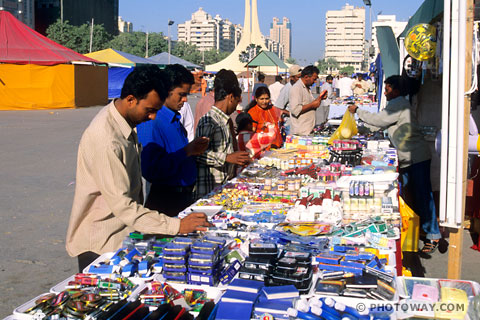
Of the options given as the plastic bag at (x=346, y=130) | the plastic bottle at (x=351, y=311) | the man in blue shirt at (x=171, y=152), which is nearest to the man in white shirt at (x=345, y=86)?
the plastic bag at (x=346, y=130)

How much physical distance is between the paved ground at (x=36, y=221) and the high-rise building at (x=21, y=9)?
154 feet

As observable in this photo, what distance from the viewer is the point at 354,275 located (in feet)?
7.97

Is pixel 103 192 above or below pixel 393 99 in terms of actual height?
below

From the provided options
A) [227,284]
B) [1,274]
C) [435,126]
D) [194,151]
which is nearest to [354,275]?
[227,284]

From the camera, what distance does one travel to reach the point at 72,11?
252ft

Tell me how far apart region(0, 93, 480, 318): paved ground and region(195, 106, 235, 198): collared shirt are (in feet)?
5.70

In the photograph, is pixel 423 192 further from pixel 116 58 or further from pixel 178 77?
pixel 116 58

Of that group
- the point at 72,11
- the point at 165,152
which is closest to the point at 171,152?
the point at 165,152

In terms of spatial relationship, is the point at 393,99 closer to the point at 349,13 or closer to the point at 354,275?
the point at 354,275

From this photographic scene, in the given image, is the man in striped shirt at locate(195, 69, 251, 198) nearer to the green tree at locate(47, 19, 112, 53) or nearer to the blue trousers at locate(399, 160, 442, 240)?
the blue trousers at locate(399, 160, 442, 240)

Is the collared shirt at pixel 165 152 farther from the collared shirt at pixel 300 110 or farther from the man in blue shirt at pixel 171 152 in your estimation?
the collared shirt at pixel 300 110

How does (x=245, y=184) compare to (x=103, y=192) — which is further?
(x=245, y=184)

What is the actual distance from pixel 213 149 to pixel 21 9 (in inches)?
2486

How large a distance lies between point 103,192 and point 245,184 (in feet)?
6.90
